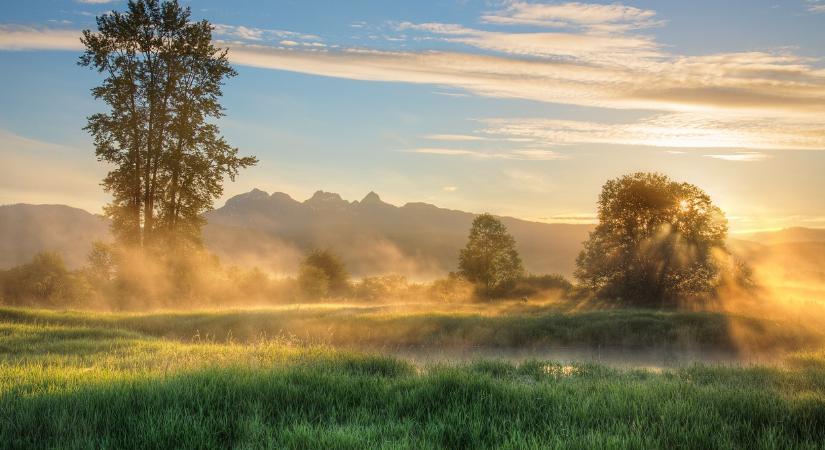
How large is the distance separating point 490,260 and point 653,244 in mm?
18081

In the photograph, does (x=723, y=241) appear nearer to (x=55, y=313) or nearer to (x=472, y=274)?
(x=472, y=274)

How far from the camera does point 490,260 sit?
50.0m

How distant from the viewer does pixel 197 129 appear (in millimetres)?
27625

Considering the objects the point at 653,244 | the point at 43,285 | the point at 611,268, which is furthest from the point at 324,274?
the point at 653,244

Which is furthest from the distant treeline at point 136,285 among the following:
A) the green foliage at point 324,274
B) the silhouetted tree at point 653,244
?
the silhouetted tree at point 653,244

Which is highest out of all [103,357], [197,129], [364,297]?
[197,129]

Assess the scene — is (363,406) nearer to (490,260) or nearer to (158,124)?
(158,124)

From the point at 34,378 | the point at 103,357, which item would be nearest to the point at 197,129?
the point at 103,357

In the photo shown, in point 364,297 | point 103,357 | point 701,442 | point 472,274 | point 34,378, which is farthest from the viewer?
point 364,297

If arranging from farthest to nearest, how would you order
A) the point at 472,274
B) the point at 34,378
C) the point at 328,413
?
1. the point at 472,274
2. the point at 34,378
3. the point at 328,413

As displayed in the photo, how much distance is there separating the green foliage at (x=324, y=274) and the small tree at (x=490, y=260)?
14.1 metres

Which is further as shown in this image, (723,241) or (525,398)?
(723,241)

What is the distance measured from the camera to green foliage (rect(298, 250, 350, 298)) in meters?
52.6

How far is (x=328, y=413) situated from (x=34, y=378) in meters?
4.42
